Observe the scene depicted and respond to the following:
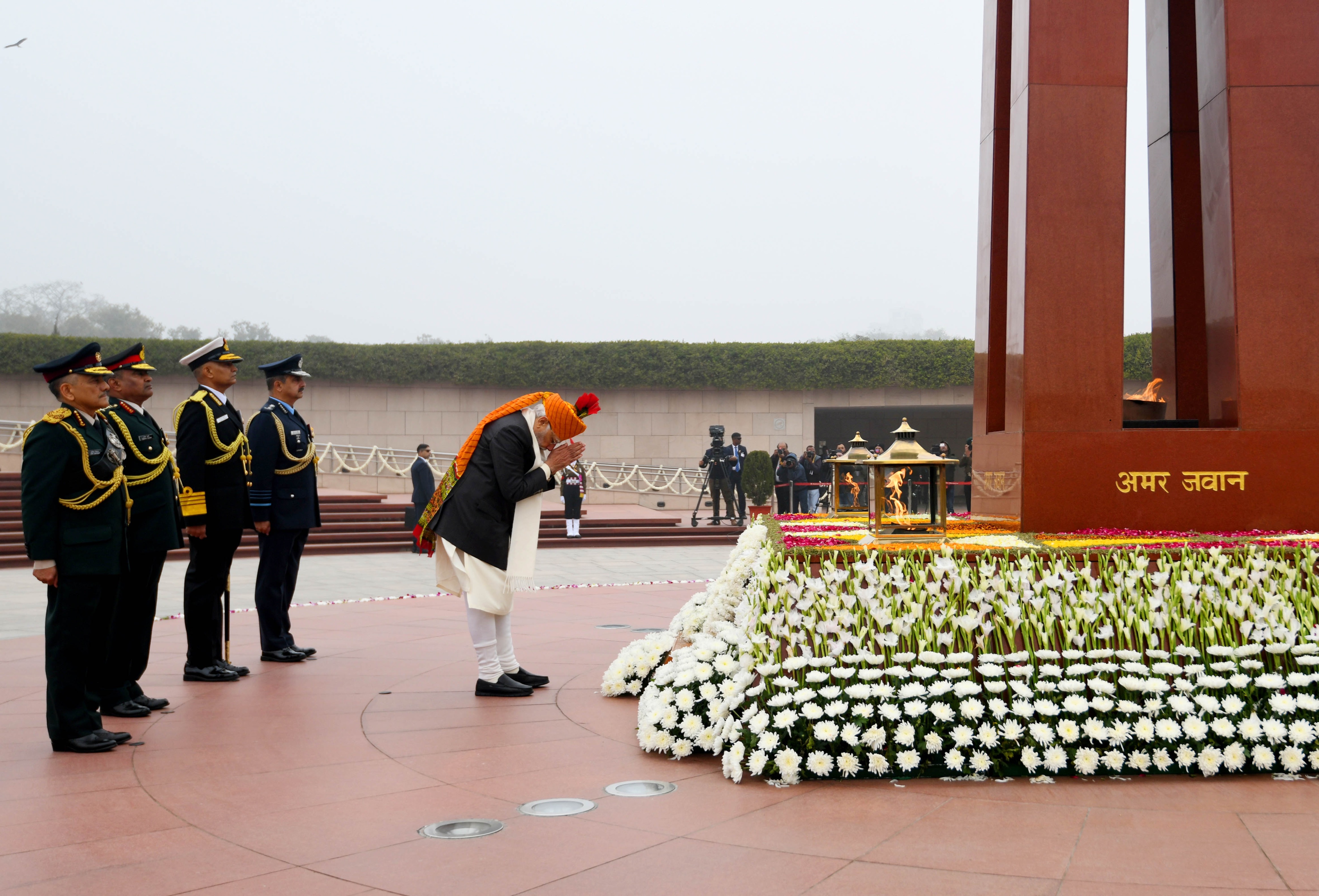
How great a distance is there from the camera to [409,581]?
35.5ft

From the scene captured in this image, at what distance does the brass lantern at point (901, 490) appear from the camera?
453 cm

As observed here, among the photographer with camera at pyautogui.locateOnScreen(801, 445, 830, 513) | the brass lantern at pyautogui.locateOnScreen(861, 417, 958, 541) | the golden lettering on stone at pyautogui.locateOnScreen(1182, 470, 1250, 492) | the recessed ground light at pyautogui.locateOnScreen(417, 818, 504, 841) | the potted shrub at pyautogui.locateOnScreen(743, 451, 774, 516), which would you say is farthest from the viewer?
the photographer with camera at pyautogui.locateOnScreen(801, 445, 830, 513)

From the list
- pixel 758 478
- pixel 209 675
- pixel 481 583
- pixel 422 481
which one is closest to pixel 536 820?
pixel 481 583

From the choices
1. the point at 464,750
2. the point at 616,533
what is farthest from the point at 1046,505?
the point at 616,533

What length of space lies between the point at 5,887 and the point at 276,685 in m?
2.66

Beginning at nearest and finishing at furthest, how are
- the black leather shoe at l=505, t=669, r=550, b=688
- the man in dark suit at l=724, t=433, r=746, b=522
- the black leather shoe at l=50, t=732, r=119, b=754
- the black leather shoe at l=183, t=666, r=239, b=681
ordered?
the black leather shoe at l=50, t=732, r=119, b=754 < the black leather shoe at l=505, t=669, r=550, b=688 < the black leather shoe at l=183, t=666, r=239, b=681 < the man in dark suit at l=724, t=433, r=746, b=522

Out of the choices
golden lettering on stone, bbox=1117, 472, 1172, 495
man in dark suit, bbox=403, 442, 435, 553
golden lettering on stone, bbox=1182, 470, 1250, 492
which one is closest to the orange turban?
golden lettering on stone, bbox=1117, 472, 1172, 495

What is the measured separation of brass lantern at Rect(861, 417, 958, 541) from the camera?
14.9ft

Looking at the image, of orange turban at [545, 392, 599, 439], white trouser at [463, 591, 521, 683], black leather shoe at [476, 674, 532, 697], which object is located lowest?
black leather shoe at [476, 674, 532, 697]

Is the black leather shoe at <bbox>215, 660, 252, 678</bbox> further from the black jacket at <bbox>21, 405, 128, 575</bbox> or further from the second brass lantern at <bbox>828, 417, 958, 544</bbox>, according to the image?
the second brass lantern at <bbox>828, 417, 958, 544</bbox>

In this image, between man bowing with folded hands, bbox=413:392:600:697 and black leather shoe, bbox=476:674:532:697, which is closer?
man bowing with folded hands, bbox=413:392:600:697

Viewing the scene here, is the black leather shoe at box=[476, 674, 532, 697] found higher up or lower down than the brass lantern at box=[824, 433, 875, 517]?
lower down

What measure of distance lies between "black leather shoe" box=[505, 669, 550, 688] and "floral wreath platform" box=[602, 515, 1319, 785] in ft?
3.29

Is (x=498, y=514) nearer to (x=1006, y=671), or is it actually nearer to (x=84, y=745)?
(x=84, y=745)
